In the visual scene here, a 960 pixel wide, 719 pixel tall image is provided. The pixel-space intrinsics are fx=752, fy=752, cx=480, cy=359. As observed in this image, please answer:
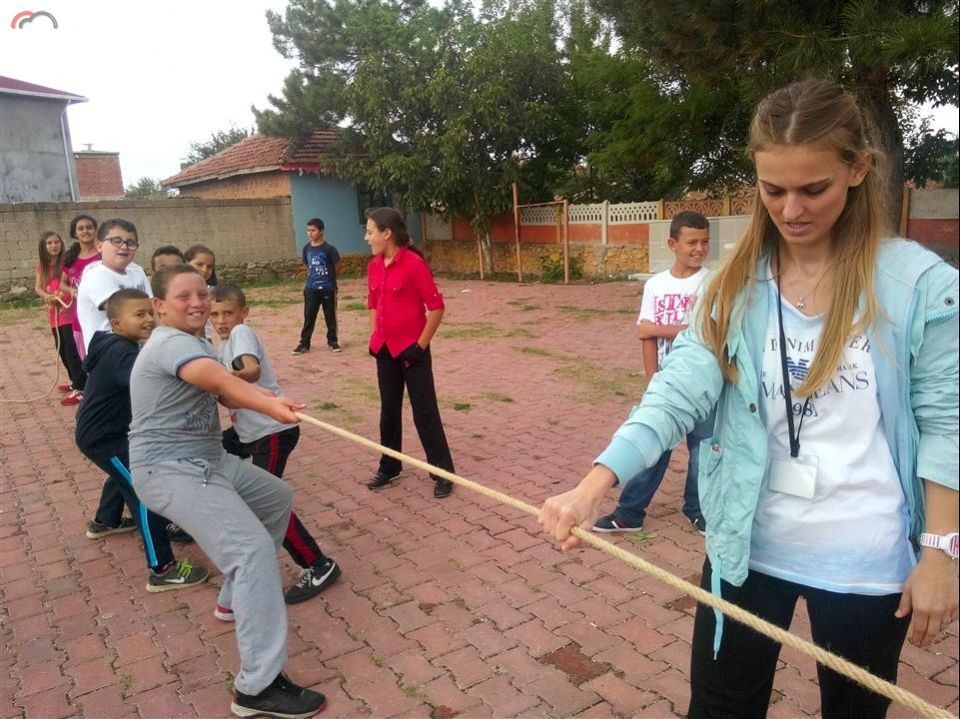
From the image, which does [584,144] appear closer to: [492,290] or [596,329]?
[492,290]

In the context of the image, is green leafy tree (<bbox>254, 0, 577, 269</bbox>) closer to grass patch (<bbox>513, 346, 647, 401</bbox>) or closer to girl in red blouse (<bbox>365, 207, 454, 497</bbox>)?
grass patch (<bbox>513, 346, 647, 401</bbox>)

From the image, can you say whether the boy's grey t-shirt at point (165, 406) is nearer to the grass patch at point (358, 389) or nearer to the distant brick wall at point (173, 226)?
the grass patch at point (358, 389)

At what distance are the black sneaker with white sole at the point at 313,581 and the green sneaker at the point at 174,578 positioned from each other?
546 millimetres

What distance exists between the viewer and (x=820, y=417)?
163cm

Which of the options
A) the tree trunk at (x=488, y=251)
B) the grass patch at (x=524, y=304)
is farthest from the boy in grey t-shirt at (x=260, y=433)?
the tree trunk at (x=488, y=251)

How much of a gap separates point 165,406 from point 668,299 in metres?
2.58

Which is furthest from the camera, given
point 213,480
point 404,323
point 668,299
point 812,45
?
point 812,45

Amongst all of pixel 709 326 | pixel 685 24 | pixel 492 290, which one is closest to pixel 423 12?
pixel 492 290

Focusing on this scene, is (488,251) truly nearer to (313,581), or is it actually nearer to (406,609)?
(313,581)

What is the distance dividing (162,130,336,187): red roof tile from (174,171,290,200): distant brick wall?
0.25 meters

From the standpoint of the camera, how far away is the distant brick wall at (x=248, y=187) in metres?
22.0

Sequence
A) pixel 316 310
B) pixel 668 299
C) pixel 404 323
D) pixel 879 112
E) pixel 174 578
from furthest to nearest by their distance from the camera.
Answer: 1. pixel 316 310
2. pixel 879 112
3. pixel 404 323
4. pixel 668 299
5. pixel 174 578

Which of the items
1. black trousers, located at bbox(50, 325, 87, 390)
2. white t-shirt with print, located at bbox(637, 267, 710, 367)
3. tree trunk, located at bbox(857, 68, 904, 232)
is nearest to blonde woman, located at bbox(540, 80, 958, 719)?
white t-shirt with print, located at bbox(637, 267, 710, 367)

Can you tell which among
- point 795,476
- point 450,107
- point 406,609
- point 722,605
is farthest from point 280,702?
point 450,107
